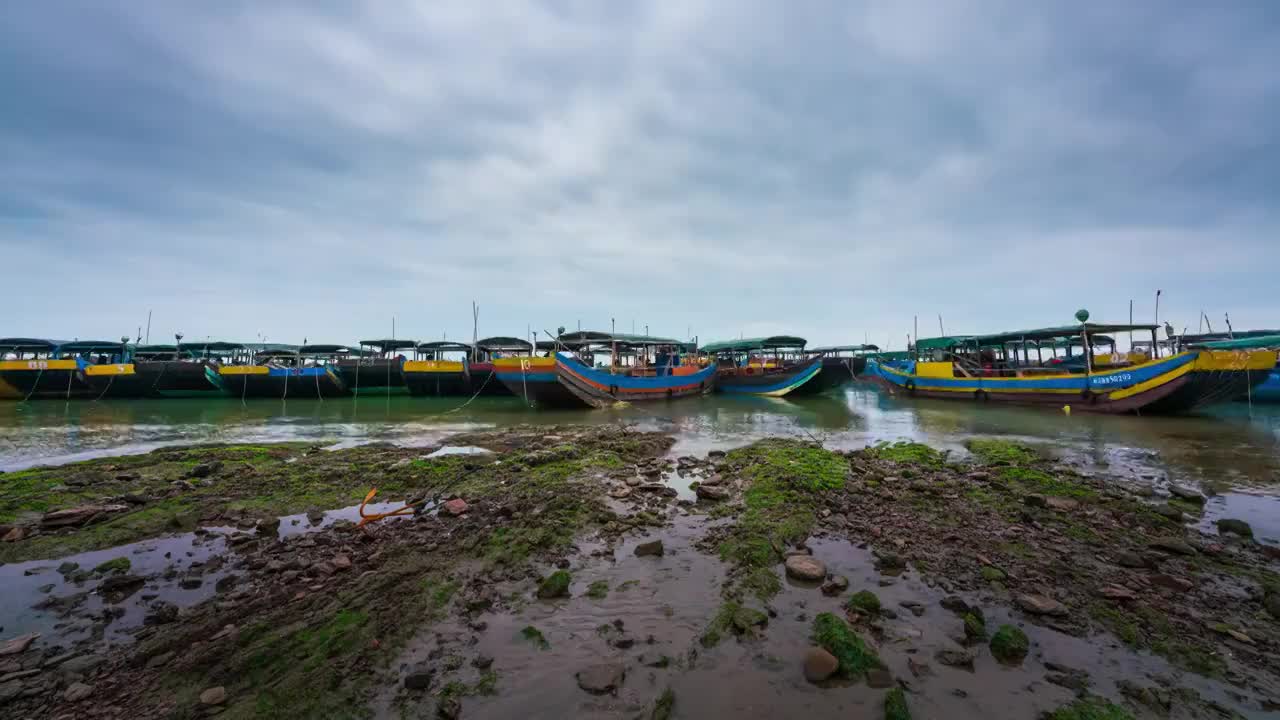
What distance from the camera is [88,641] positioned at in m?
3.30

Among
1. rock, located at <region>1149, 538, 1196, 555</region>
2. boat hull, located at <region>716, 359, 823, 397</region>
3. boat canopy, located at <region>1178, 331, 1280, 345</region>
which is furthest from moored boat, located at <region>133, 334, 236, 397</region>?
boat canopy, located at <region>1178, 331, 1280, 345</region>

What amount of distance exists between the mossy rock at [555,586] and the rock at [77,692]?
8.85ft

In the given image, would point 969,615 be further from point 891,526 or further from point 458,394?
point 458,394

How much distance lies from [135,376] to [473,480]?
36294mm

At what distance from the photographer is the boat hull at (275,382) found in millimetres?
29625

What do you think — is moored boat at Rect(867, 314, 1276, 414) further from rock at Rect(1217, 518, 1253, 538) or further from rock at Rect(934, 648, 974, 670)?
rock at Rect(934, 648, 974, 670)

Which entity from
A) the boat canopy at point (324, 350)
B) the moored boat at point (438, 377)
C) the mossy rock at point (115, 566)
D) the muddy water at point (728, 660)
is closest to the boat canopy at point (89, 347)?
the boat canopy at point (324, 350)

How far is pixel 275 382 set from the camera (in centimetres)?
2988

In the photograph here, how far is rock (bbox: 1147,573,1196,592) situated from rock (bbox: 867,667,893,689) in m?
3.13

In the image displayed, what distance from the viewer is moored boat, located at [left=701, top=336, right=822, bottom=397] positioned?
29.2m

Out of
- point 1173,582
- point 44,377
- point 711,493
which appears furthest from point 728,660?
point 44,377

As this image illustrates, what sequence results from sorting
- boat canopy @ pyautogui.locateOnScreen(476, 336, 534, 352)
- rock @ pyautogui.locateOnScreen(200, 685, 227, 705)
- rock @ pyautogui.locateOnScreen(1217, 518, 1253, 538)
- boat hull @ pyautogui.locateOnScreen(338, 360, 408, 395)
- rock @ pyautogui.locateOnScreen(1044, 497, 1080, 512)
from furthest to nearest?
boat canopy @ pyautogui.locateOnScreen(476, 336, 534, 352)
boat hull @ pyautogui.locateOnScreen(338, 360, 408, 395)
rock @ pyautogui.locateOnScreen(1044, 497, 1080, 512)
rock @ pyautogui.locateOnScreen(1217, 518, 1253, 538)
rock @ pyautogui.locateOnScreen(200, 685, 227, 705)

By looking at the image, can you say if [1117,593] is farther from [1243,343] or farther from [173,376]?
[173,376]

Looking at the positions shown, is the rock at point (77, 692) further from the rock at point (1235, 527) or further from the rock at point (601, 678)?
the rock at point (1235, 527)
